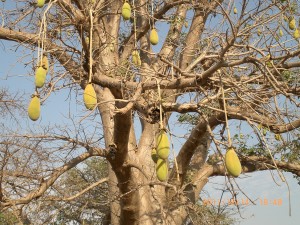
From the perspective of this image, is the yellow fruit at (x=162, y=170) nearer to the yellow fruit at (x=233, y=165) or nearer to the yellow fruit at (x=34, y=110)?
the yellow fruit at (x=233, y=165)

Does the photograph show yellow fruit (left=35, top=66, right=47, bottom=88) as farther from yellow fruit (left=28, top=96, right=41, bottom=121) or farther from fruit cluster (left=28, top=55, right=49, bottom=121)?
yellow fruit (left=28, top=96, right=41, bottom=121)

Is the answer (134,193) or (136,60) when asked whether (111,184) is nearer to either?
(134,193)

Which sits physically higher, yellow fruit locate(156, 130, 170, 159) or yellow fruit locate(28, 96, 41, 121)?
yellow fruit locate(28, 96, 41, 121)

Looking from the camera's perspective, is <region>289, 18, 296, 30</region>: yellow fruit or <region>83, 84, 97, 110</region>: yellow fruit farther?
<region>289, 18, 296, 30</region>: yellow fruit

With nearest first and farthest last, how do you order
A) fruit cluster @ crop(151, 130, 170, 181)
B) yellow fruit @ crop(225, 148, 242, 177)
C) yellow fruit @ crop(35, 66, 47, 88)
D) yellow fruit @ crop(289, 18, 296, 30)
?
yellow fruit @ crop(225, 148, 242, 177)
fruit cluster @ crop(151, 130, 170, 181)
yellow fruit @ crop(35, 66, 47, 88)
yellow fruit @ crop(289, 18, 296, 30)

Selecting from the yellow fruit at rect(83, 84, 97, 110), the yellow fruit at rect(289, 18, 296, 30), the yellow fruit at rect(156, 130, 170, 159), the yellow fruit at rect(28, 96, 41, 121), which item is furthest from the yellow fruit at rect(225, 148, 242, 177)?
the yellow fruit at rect(289, 18, 296, 30)

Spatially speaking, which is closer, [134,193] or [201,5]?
[134,193]

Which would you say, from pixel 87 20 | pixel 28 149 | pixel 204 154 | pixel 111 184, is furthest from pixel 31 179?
pixel 204 154

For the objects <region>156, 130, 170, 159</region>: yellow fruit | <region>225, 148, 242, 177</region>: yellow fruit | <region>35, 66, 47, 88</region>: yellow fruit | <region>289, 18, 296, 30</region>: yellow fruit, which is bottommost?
<region>225, 148, 242, 177</region>: yellow fruit

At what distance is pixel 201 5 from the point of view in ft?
16.4

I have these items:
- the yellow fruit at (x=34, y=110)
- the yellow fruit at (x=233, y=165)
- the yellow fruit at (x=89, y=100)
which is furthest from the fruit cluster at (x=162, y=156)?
the yellow fruit at (x=34, y=110)

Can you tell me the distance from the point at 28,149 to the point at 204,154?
277 centimetres

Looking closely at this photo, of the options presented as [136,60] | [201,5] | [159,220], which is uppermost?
[201,5]

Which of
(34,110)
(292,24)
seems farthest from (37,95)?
(292,24)
